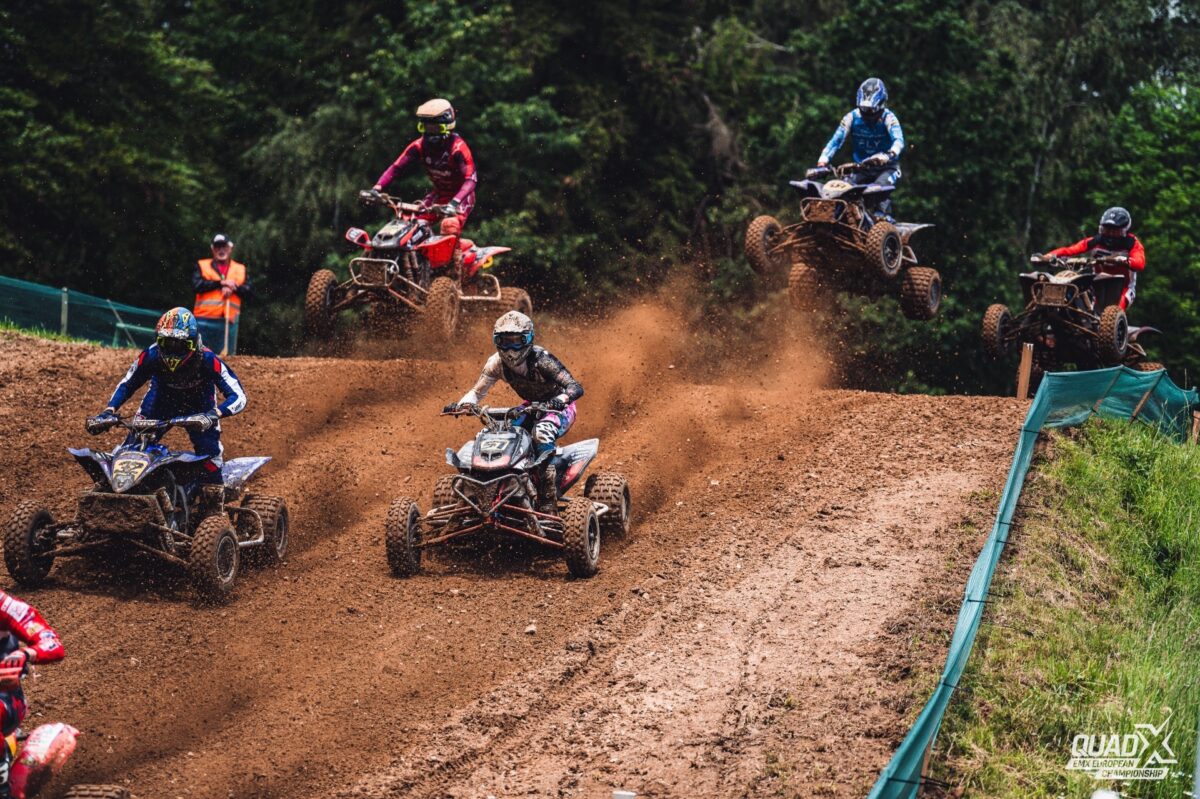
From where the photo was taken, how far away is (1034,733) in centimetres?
1005

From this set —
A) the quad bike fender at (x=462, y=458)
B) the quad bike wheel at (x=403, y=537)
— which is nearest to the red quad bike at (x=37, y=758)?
the quad bike wheel at (x=403, y=537)

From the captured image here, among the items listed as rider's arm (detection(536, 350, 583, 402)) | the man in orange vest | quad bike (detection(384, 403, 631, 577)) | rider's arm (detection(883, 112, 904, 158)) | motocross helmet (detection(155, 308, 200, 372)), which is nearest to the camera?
motocross helmet (detection(155, 308, 200, 372))

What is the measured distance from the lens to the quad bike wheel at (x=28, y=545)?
11.6 m

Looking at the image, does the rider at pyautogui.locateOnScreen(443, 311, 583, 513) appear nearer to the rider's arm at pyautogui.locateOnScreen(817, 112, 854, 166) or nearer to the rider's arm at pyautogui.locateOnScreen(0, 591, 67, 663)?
the rider's arm at pyautogui.locateOnScreen(0, 591, 67, 663)

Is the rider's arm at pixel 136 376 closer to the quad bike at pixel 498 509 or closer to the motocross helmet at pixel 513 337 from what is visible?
the quad bike at pixel 498 509

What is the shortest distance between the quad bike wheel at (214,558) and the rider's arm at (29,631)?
3.76 metres

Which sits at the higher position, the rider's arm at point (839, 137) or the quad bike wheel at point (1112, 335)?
the rider's arm at point (839, 137)

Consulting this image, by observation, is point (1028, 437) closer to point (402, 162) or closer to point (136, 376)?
point (136, 376)

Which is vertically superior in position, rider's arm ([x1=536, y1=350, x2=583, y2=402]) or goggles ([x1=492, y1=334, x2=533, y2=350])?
goggles ([x1=492, y1=334, x2=533, y2=350])

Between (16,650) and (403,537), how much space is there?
16.2 ft

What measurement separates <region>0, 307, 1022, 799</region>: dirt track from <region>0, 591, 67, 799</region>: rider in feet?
4.75

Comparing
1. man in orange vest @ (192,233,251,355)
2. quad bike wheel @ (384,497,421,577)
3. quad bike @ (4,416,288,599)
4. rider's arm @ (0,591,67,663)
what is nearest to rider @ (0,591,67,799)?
rider's arm @ (0,591,67,663)

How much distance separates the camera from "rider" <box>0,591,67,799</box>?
762 centimetres

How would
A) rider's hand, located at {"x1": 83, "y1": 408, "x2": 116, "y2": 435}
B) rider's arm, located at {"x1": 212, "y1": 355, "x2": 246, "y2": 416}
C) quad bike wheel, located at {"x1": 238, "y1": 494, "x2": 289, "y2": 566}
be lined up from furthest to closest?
quad bike wheel, located at {"x1": 238, "y1": 494, "x2": 289, "y2": 566}
rider's arm, located at {"x1": 212, "y1": 355, "x2": 246, "y2": 416}
rider's hand, located at {"x1": 83, "y1": 408, "x2": 116, "y2": 435}
